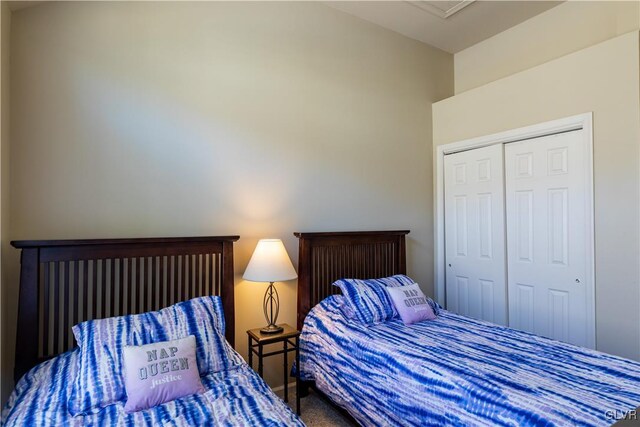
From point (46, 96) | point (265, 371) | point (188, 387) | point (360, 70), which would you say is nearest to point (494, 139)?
point (360, 70)

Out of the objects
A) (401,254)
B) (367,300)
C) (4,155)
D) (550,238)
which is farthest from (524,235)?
(4,155)

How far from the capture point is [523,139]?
3.00m

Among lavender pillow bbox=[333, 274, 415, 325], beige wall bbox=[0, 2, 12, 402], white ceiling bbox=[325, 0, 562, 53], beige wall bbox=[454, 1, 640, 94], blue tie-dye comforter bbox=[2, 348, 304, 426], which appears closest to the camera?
blue tie-dye comforter bbox=[2, 348, 304, 426]

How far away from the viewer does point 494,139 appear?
3.16 meters

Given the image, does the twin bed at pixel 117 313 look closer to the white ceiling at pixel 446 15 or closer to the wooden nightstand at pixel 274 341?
the wooden nightstand at pixel 274 341

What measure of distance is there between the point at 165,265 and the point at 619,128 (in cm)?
312

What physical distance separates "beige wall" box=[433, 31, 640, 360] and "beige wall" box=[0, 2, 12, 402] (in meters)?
3.51

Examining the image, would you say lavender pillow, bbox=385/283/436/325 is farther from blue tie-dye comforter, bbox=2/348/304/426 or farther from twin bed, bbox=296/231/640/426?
blue tie-dye comforter, bbox=2/348/304/426

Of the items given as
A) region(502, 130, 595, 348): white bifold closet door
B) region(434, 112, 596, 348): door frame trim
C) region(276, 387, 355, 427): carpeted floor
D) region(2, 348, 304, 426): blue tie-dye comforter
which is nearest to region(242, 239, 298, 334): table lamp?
region(276, 387, 355, 427): carpeted floor

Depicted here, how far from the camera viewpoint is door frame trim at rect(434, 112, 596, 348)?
2555 mm

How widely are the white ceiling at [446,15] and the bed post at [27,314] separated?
2786 mm

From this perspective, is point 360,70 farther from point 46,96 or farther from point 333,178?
point 46,96

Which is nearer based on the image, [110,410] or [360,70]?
[110,410]

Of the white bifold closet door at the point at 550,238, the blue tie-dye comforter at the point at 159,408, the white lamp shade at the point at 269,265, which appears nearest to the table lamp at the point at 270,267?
the white lamp shade at the point at 269,265
